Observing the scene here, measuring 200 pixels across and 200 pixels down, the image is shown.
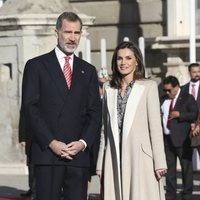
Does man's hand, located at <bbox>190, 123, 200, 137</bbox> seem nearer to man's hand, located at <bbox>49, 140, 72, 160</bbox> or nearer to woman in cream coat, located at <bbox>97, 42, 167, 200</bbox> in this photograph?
woman in cream coat, located at <bbox>97, 42, 167, 200</bbox>

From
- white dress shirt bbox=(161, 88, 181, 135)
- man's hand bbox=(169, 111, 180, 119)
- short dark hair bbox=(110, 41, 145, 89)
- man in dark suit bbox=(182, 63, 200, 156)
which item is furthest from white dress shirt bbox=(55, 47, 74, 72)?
man in dark suit bbox=(182, 63, 200, 156)

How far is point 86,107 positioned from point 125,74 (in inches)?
17.5

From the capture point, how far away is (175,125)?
41.2 ft

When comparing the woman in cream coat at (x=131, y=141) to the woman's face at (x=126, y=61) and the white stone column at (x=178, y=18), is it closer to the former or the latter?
the woman's face at (x=126, y=61)

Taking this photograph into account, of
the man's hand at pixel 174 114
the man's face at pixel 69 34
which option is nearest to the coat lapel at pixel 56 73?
the man's face at pixel 69 34

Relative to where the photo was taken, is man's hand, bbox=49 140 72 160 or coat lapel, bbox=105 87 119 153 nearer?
man's hand, bbox=49 140 72 160

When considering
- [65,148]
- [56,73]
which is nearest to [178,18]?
[56,73]

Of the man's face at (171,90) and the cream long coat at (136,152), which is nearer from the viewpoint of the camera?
the cream long coat at (136,152)

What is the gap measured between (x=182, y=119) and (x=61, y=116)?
4534mm

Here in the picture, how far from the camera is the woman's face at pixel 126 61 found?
27.8 ft

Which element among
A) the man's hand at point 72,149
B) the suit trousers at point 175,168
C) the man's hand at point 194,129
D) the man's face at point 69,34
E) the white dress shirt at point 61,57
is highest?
the man's face at point 69,34

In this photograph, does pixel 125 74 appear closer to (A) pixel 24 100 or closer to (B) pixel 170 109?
(A) pixel 24 100

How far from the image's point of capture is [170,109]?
12594 mm

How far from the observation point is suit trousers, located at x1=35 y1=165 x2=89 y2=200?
8.17m
